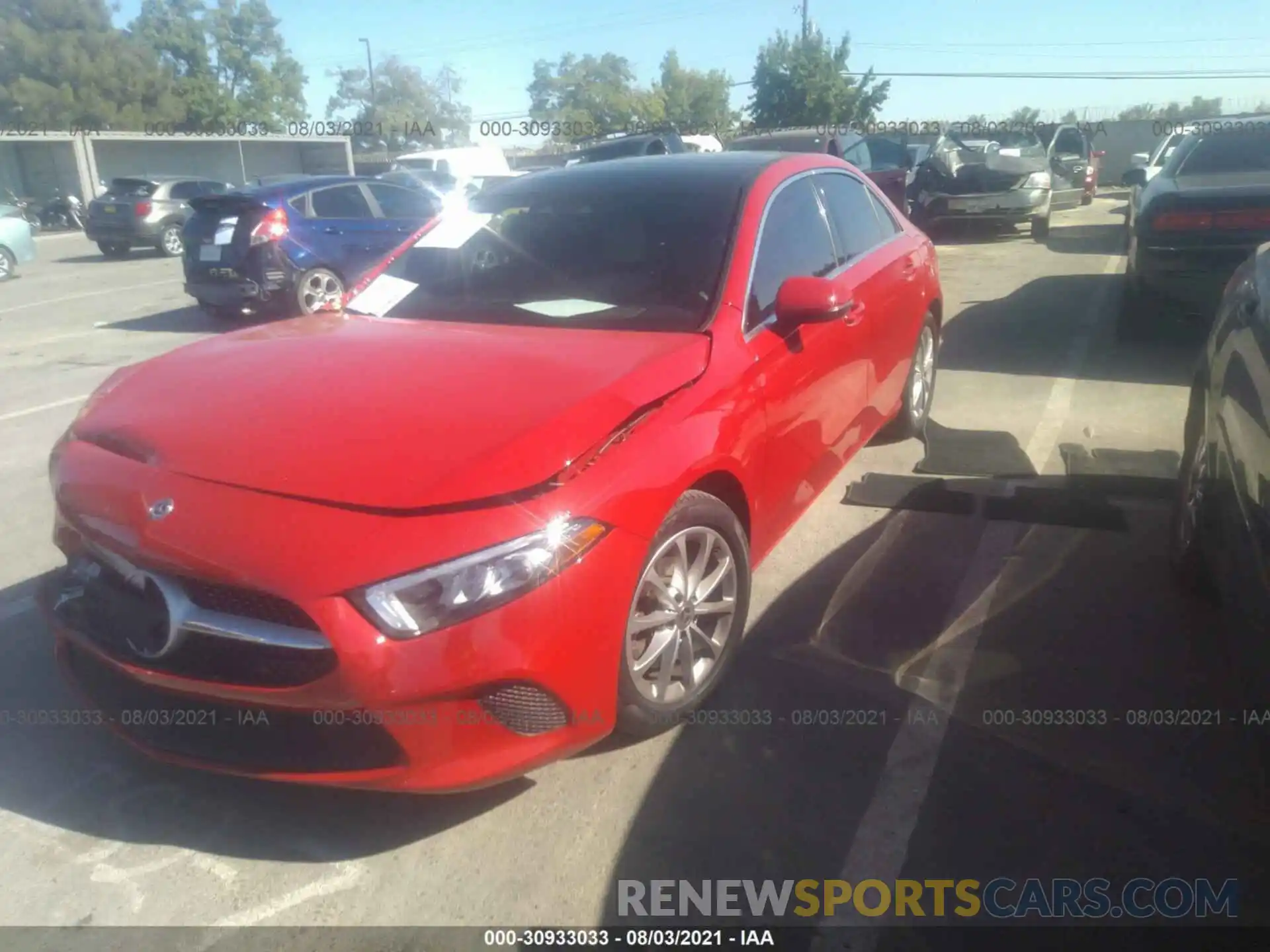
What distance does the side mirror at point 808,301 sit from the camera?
10.6 ft

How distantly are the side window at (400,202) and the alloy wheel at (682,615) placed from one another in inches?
359

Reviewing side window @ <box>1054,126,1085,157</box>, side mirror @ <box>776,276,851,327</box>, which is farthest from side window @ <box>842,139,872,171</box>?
side mirror @ <box>776,276,851,327</box>

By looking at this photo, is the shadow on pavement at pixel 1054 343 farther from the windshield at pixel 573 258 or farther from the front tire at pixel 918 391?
the windshield at pixel 573 258

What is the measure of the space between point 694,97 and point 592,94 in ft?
70.1

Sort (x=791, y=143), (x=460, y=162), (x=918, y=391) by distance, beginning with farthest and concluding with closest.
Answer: (x=460, y=162), (x=791, y=143), (x=918, y=391)

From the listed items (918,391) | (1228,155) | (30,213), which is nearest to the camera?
(918,391)

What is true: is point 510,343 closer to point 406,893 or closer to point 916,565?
point 406,893

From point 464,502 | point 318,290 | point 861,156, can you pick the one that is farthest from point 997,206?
point 464,502

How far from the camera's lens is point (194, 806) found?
8.68 feet

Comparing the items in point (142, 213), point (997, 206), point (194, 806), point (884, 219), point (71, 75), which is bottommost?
point (194, 806)

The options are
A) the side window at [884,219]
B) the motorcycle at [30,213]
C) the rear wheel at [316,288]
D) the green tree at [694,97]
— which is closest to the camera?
the side window at [884,219]

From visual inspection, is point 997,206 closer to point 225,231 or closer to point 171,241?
point 225,231

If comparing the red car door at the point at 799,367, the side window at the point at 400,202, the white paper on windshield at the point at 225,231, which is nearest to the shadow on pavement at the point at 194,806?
the red car door at the point at 799,367

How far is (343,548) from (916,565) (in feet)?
8.38
